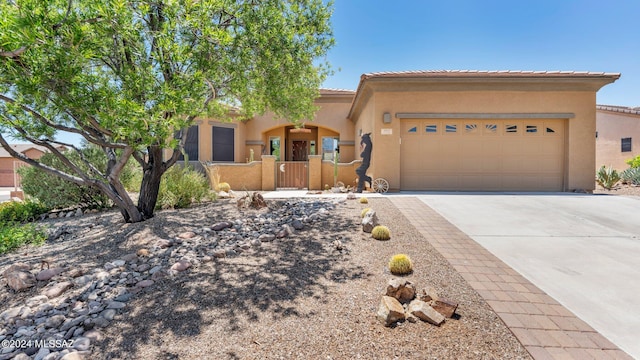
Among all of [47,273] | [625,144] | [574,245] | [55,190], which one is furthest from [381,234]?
[625,144]

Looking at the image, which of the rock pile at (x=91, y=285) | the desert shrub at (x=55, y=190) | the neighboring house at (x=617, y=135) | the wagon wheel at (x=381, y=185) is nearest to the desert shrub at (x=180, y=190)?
the desert shrub at (x=55, y=190)

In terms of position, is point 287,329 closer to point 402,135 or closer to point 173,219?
point 173,219

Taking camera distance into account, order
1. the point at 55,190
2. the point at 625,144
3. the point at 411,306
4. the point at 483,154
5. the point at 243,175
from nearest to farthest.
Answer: the point at 411,306, the point at 55,190, the point at 483,154, the point at 243,175, the point at 625,144

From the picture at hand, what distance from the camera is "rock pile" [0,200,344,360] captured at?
220 cm

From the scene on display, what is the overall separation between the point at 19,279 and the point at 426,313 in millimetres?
4518

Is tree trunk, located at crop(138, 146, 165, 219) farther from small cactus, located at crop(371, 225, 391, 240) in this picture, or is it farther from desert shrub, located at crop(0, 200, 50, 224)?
small cactus, located at crop(371, 225, 391, 240)

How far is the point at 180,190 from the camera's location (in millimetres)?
7090

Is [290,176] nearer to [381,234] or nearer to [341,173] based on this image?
[341,173]

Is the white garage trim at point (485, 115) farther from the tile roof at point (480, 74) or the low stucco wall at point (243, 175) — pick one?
the low stucco wall at point (243, 175)

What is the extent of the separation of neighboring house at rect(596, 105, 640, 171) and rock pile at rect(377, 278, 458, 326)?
69.3ft

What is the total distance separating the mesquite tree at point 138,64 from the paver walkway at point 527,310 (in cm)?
426

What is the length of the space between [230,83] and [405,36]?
8.65 m

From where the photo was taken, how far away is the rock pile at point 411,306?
227 centimetres

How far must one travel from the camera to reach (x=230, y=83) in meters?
5.30
